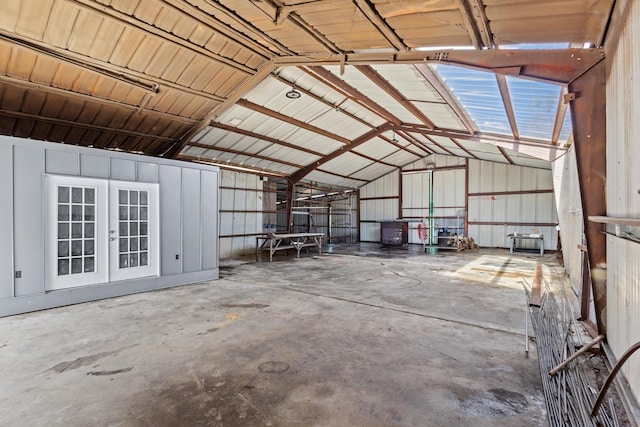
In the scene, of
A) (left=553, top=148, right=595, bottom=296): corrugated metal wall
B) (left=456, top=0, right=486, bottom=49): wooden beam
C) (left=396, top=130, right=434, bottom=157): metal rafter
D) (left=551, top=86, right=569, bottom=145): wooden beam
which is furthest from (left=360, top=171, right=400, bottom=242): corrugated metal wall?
(left=456, top=0, right=486, bottom=49): wooden beam

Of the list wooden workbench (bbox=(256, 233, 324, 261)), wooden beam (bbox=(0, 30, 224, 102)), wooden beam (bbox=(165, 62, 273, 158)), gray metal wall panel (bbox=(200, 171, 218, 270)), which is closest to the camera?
wooden beam (bbox=(0, 30, 224, 102))

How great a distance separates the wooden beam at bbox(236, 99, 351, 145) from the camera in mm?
7324

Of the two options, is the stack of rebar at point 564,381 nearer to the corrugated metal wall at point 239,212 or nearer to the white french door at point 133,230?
the white french door at point 133,230

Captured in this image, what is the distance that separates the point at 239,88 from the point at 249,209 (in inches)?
237

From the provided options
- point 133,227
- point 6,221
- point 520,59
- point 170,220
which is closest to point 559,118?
point 520,59

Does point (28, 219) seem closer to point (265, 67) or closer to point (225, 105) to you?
point (225, 105)

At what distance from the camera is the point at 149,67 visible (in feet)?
16.5

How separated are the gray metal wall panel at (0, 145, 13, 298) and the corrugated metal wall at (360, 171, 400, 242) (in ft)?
46.8

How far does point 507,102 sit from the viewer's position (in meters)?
5.41

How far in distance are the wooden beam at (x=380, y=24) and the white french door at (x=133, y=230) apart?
16.0 ft

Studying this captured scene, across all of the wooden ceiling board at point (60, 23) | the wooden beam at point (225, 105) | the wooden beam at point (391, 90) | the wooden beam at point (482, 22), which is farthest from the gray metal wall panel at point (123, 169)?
the wooden beam at point (482, 22)

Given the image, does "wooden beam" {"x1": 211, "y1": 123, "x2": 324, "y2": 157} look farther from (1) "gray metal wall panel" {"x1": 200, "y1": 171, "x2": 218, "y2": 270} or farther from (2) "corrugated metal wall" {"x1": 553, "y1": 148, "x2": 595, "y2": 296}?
(2) "corrugated metal wall" {"x1": 553, "y1": 148, "x2": 595, "y2": 296}

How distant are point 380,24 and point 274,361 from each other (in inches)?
126

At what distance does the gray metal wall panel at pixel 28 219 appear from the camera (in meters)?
4.32
